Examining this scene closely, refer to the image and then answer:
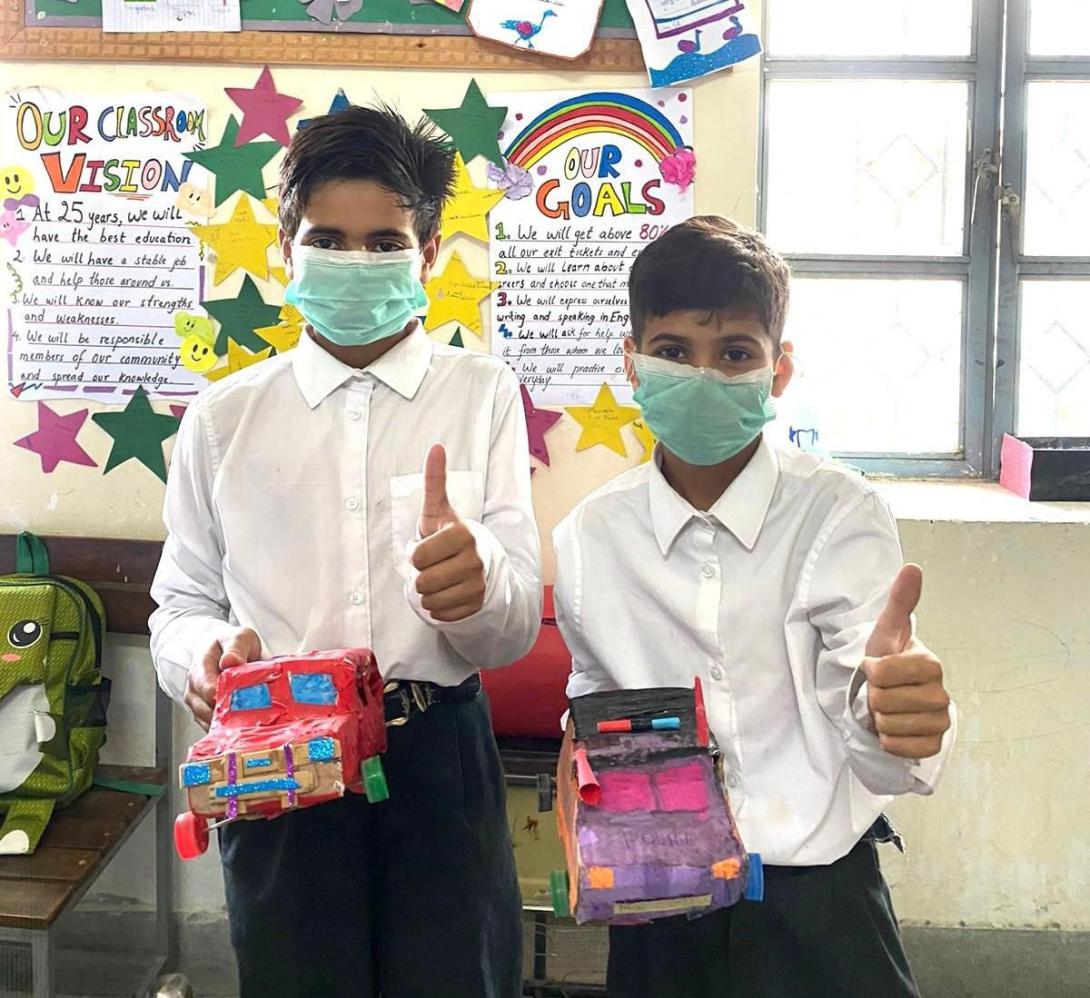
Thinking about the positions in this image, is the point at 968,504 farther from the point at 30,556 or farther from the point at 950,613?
the point at 30,556

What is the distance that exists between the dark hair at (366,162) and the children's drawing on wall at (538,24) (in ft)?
2.15

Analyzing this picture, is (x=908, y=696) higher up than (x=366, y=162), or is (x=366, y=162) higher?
(x=366, y=162)

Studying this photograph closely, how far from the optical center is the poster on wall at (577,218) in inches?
73.6

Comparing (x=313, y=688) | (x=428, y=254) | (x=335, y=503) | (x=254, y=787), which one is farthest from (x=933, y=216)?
(x=254, y=787)

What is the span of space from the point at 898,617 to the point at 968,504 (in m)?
1.20

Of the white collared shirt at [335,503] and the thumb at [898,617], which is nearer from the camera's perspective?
the thumb at [898,617]

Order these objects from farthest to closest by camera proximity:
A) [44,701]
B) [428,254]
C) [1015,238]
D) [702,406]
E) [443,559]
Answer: [1015,238] < [44,701] < [428,254] < [702,406] < [443,559]

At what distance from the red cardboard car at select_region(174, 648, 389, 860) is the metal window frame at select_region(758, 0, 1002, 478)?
4.93ft

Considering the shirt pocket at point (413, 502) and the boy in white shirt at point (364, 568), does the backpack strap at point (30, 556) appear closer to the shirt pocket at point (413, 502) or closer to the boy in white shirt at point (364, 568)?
the boy in white shirt at point (364, 568)

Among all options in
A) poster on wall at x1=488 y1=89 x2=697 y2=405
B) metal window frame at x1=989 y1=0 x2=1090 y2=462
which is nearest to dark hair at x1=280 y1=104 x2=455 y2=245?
poster on wall at x1=488 y1=89 x2=697 y2=405

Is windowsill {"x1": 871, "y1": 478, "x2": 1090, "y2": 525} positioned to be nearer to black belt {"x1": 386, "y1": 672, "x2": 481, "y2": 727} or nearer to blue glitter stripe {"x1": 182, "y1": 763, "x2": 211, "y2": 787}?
black belt {"x1": 386, "y1": 672, "x2": 481, "y2": 727}

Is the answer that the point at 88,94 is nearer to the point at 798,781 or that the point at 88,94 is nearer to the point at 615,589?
the point at 615,589

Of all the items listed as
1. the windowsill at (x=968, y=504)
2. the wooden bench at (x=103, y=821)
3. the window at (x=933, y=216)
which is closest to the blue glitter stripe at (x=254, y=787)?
the wooden bench at (x=103, y=821)

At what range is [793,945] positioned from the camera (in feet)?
3.28
